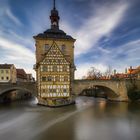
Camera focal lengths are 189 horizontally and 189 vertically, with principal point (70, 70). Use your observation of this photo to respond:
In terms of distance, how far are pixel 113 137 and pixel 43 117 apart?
8.50m

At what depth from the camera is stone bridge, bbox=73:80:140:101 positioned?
1170 inches

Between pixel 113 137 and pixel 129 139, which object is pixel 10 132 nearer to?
pixel 113 137

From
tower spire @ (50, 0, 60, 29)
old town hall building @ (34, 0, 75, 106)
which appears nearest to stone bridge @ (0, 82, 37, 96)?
old town hall building @ (34, 0, 75, 106)

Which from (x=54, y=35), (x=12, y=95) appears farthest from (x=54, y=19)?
(x=12, y=95)

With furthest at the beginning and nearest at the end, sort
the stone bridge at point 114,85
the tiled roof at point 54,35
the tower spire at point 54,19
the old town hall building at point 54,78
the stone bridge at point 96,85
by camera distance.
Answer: the tower spire at point 54,19, the stone bridge at point 114,85, the tiled roof at point 54,35, the stone bridge at point 96,85, the old town hall building at point 54,78

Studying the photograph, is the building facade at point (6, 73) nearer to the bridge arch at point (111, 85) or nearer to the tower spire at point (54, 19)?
the tower spire at point (54, 19)

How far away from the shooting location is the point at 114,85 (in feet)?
102

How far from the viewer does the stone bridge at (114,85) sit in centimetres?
2971

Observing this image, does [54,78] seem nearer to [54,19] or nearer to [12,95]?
[54,19]

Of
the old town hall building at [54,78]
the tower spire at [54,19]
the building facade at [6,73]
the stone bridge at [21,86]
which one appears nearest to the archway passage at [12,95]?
the building facade at [6,73]

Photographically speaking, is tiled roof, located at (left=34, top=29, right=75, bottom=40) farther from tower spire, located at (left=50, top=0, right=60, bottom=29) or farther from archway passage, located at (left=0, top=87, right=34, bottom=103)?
archway passage, located at (left=0, top=87, right=34, bottom=103)

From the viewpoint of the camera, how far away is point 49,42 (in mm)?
28969

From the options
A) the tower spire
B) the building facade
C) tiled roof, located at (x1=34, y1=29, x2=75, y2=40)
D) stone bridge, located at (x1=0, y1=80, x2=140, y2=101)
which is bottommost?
stone bridge, located at (x1=0, y1=80, x2=140, y2=101)

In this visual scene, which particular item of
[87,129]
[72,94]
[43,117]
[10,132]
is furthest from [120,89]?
[10,132]
